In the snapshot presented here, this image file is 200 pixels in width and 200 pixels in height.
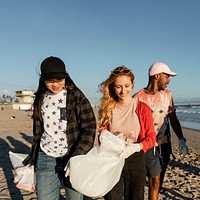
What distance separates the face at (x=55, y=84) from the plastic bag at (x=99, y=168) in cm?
58

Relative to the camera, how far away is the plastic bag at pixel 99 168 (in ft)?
7.52

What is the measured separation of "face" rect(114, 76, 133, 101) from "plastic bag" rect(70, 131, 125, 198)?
0.46 metres

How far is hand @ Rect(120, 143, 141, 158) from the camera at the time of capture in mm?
2420

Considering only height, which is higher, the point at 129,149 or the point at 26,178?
the point at 129,149

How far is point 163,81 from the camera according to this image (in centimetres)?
351

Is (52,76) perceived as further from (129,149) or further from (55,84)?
(129,149)

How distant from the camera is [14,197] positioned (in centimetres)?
453

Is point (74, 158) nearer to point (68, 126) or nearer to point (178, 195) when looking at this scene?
point (68, 126)

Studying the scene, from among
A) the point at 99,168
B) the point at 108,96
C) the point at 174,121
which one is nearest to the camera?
the point at 99,168

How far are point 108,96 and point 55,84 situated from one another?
633mm

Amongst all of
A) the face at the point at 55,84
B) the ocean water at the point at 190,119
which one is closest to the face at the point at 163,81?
the face at the point at 55,84

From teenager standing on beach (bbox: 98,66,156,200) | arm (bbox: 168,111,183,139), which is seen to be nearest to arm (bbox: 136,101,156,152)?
teenager standing on beach (bbox: 98,66,156,200)

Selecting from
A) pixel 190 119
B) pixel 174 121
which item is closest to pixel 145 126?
pixel 174 121

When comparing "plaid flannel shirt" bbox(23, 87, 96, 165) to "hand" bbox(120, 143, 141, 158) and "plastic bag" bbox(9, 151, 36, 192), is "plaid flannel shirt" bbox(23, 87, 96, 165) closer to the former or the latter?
"hand" bbox(120, 143, 141, 158)
